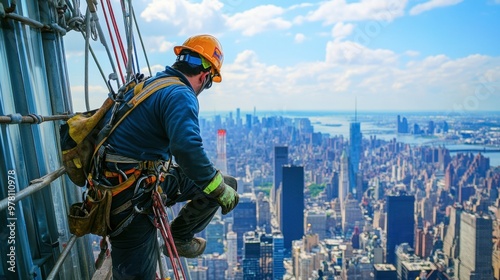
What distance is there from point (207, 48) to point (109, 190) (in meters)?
0.64

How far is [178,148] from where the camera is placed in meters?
1.52

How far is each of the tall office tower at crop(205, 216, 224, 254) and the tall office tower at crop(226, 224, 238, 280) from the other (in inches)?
15.2

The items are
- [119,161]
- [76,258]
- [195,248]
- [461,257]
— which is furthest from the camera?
[461,257]

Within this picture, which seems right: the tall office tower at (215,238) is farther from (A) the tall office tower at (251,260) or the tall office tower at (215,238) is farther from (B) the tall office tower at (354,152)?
(B) the tall office tower at (354,152)

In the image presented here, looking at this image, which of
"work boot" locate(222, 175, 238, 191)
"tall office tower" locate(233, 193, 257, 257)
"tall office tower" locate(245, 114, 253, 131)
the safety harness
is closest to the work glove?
the safety harness

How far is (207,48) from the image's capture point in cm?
184

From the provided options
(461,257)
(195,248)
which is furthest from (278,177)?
(195,248)

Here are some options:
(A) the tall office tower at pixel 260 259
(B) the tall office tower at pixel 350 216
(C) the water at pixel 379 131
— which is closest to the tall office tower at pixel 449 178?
(C) the water at pixel 379 131

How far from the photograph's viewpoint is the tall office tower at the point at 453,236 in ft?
66.9

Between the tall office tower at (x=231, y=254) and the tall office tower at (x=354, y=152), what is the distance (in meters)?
11.6

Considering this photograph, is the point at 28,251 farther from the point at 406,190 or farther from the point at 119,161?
the point at 406,190

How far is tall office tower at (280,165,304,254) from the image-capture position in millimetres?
26500

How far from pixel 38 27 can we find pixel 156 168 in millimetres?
756

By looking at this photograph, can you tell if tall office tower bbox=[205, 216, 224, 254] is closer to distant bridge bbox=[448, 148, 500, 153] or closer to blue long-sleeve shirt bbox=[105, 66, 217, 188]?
distant bridge bbox=[448, 148, 500, 153]
